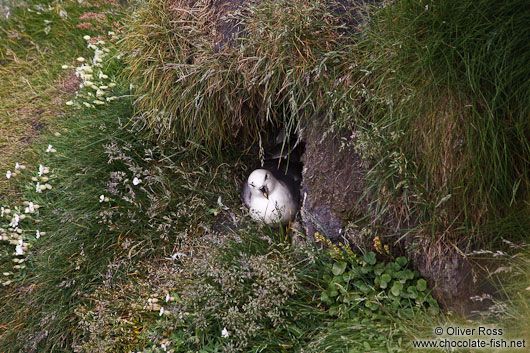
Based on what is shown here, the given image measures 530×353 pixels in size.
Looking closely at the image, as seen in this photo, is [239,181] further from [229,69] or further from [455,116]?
[455,116]

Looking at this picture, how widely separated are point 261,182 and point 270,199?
133mm

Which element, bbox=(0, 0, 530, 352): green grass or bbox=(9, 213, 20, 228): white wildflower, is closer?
bbox=(0, 0, 530, 352): green grass

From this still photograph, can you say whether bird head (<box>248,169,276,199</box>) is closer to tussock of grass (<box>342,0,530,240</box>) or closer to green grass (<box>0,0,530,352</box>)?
green grass (<box>0,0,530,352</box>)

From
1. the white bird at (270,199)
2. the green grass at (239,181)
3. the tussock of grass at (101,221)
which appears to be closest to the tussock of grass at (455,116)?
the green grass at (239,181)

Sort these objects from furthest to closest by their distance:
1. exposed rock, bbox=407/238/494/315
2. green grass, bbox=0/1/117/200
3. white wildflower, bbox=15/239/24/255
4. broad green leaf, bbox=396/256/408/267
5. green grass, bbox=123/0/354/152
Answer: green grass, bbox=0/1/117/200 → white wildflower, bbox=15/239/24/255 → green grass, bbox=123/0/354/152 → broad green leaf, bbox=396/256/408/267 → exposed rock, bbox=407/238/494/315

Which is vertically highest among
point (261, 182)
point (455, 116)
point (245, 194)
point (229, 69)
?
point (229, 69)

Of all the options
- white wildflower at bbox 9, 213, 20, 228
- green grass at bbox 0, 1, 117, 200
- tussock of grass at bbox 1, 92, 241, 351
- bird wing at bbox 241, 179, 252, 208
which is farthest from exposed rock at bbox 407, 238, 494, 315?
green grass at bbox 0, 1, 117, 200

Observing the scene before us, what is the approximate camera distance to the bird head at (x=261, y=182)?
3490mm

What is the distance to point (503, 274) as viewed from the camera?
105 inches

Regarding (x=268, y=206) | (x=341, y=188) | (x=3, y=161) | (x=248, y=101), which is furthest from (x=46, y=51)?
(x=341, y=188)

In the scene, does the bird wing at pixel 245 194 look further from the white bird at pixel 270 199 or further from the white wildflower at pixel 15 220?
the white wildflower at pixel 15 220

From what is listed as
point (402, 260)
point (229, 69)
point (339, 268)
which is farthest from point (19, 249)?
point (402, 260)

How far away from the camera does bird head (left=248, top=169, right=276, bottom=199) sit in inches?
137

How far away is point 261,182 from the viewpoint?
3484mm
